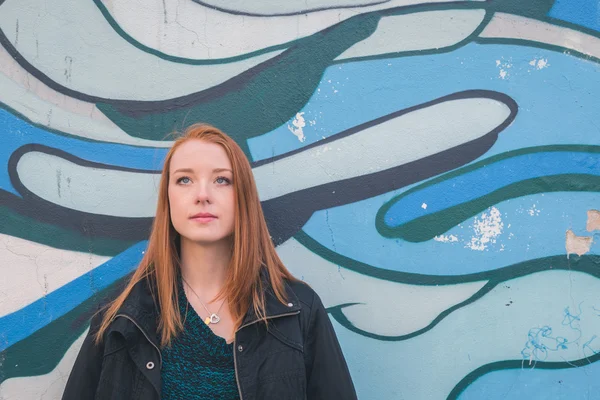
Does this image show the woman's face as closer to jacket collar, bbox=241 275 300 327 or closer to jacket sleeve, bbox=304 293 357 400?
jacket collar, bbox=241 275 300 327

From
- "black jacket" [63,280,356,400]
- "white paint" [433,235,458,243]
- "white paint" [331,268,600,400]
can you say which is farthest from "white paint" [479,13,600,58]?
"black jacket" [63,280,356,400]

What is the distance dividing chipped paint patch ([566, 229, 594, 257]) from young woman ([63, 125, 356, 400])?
123 centimetres

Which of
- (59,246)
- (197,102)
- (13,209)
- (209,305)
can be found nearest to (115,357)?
(209,305)

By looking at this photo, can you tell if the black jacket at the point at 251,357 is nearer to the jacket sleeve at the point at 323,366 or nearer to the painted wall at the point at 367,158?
the jacket sleeve at the point at 323,366

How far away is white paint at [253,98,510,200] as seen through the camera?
2.72 metres

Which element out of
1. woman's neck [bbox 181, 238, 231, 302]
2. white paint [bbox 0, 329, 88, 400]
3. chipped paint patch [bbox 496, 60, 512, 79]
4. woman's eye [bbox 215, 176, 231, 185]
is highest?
chipped paint patch [bbox 496, 60, 512, 79]

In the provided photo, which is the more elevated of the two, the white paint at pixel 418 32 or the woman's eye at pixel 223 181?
the white paint at pixel 418 32

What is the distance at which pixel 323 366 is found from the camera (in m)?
2.21

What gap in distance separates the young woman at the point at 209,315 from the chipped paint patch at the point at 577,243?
1.23 m

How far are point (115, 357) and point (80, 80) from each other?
1.30m

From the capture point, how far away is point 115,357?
6.88 feet

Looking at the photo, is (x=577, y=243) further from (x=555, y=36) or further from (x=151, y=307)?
(x=151, y=307)

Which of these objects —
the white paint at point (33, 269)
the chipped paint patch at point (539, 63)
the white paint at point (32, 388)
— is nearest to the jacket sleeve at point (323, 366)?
the white paint at point (33, 269)

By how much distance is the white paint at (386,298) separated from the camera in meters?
2.68
